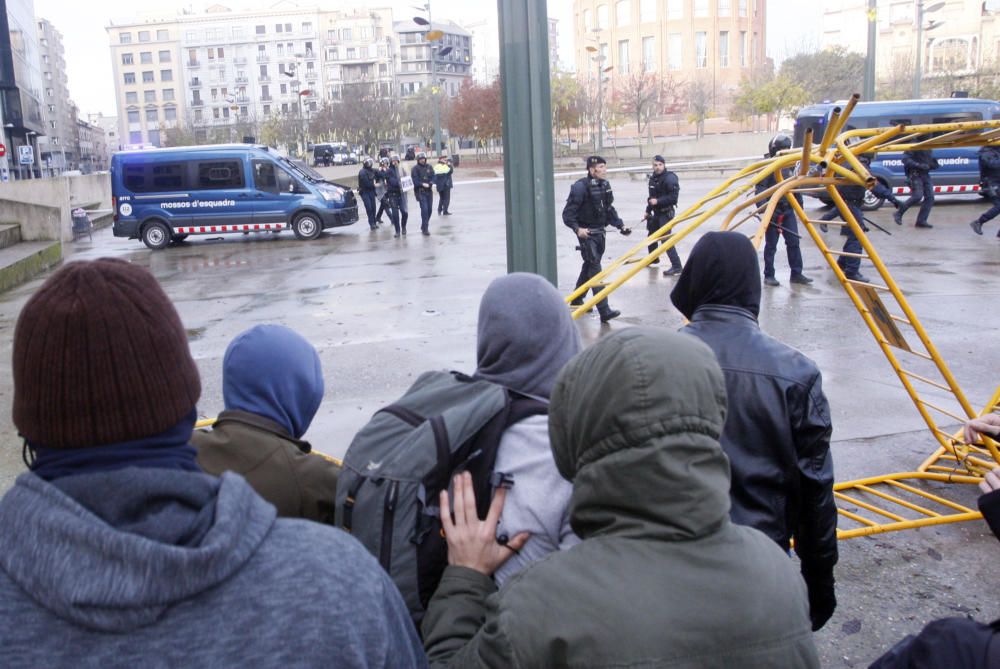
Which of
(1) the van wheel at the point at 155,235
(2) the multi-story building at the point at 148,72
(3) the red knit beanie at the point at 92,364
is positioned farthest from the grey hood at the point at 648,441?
(2) the multi-story building at the point at 148,72

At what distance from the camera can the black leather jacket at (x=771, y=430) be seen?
2.79 m

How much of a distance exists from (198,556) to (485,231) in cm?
1912

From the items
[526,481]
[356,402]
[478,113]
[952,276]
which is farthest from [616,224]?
[478,113]

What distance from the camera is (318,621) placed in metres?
1.20

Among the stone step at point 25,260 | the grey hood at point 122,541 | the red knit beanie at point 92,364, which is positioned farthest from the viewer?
the stone step at point 25,260

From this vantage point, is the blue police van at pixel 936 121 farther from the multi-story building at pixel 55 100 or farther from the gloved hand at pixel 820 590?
the multi-story building at pixel 55 100

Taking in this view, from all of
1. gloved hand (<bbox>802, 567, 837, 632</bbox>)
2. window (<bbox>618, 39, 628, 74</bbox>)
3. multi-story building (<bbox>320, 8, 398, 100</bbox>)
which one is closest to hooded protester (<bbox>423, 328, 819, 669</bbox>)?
gloved hand (<bbox>802, 567, 837, 632</bbox>)

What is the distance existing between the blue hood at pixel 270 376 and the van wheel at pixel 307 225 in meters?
18.8

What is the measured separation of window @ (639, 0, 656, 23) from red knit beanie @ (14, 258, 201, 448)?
278 feet

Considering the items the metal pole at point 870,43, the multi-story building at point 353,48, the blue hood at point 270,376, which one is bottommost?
the blue hood at point 270,376

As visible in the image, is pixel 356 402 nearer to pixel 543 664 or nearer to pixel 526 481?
pixel 526 481

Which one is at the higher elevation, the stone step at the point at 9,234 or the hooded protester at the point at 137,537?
the hooded protester at the point at 137,537

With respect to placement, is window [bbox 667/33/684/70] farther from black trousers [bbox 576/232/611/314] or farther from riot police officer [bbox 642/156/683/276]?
black trousers [bbox 576/232/611/314]

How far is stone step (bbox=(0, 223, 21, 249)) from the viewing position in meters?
18.3
